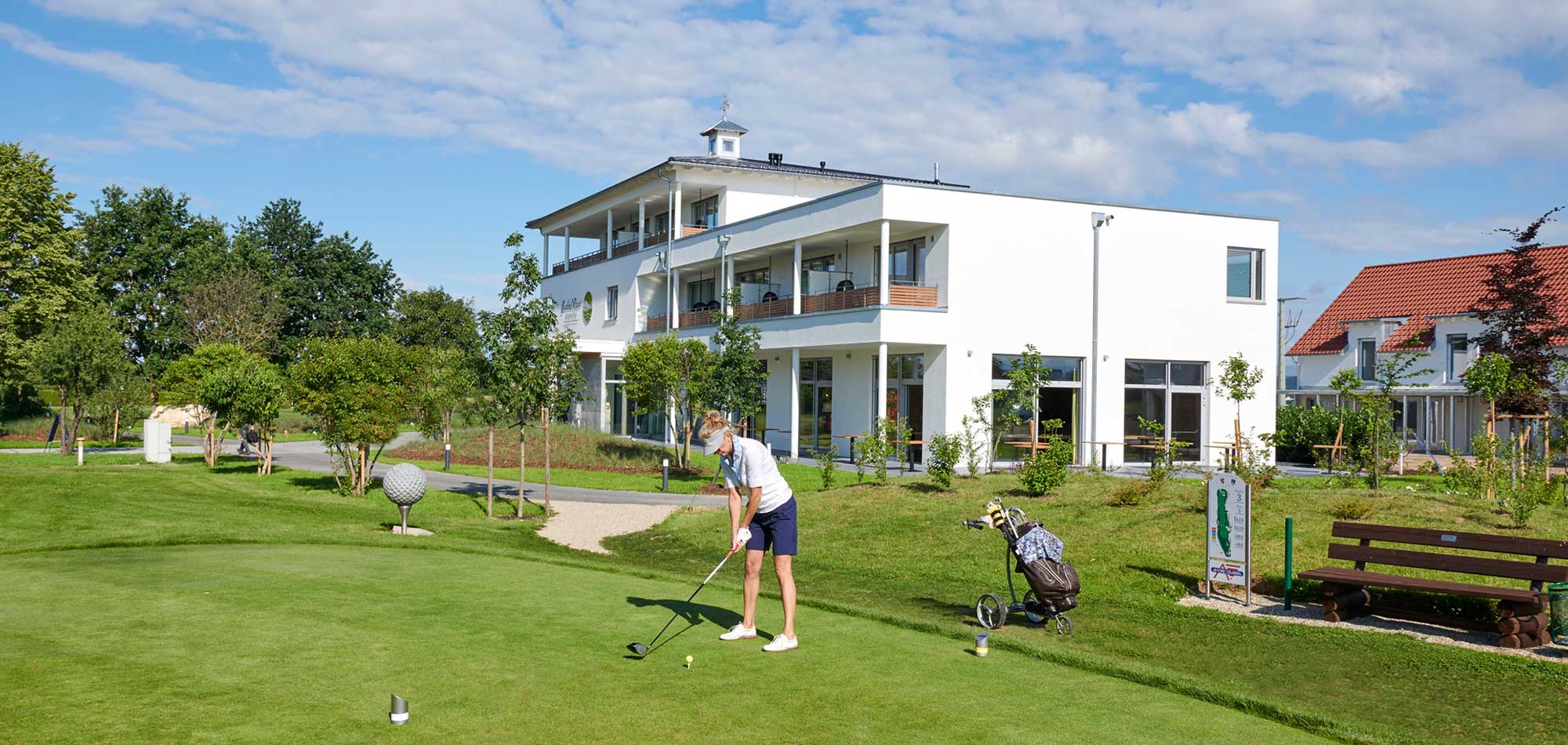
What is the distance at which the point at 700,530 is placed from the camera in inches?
742

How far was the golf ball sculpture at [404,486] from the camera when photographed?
16.5 meters

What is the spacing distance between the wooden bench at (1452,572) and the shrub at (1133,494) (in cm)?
558

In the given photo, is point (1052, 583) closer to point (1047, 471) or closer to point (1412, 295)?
point (1047, 471)

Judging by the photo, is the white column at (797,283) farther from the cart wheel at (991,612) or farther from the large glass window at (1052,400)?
the cart wheel at (991,612)

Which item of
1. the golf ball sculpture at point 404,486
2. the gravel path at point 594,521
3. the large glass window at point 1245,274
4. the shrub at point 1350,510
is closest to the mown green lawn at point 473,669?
the golf ball sculpture at point 404,486

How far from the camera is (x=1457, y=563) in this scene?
1028cm

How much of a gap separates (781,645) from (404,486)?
9.90 meters

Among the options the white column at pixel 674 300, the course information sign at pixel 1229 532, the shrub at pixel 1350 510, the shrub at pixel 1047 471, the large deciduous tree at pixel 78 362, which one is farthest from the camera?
the white column at pixel 674 300

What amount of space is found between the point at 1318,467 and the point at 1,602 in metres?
30.1

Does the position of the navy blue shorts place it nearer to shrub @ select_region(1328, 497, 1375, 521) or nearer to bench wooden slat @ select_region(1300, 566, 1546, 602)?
bench wooden slat @ select_region(1300, 566, 1546, 602)

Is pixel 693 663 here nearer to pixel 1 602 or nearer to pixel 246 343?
pixel 1 602

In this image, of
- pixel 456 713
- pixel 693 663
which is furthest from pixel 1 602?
pixel 693 663

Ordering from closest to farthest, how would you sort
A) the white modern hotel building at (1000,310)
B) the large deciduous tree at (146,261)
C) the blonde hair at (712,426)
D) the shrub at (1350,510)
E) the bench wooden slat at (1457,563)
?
the blonde hair at (712,426) → the bench wooden slat at (1457,563) → the shrub at (1350,510) → the white modern hotel building at (1000,310) → the large deciduous tree at (146,261)

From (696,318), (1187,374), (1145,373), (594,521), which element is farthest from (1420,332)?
(594,521)
